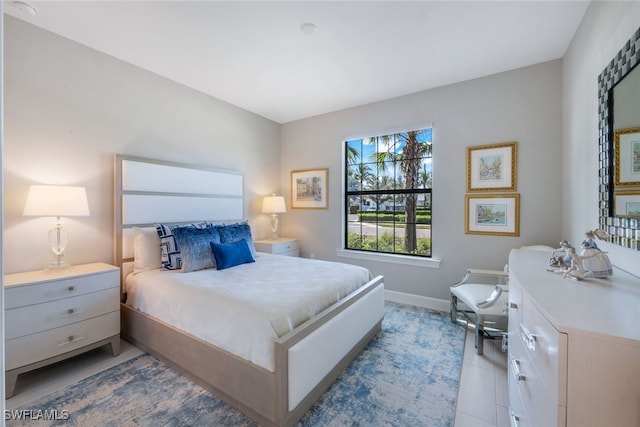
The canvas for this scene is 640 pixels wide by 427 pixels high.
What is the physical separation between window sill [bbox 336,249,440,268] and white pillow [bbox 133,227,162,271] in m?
2.30

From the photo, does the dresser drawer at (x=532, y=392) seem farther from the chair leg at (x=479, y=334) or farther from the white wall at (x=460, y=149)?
the white wall at (x=460, y=149)

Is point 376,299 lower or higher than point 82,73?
lower

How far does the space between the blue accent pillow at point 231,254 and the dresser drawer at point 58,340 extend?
0.90 metres

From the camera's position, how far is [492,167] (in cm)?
290

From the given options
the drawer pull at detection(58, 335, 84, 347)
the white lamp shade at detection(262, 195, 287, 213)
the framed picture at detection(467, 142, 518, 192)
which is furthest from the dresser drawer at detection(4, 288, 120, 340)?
the framed picture at detection(467, 142, 518, 192)

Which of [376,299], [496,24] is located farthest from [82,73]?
[496,24]

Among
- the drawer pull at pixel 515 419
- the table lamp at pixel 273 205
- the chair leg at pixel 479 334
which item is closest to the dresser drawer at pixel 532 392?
the drawer pull at pixel 515 419

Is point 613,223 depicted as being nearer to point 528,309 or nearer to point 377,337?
point 528,309

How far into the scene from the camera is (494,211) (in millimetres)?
2898

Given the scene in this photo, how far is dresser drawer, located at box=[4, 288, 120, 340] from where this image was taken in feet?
5.89

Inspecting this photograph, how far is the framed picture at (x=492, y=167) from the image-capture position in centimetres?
Result: 280

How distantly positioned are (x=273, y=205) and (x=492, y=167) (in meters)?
2.83

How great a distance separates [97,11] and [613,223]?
144 inches

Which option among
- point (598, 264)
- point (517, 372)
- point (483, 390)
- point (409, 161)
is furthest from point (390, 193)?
point (517, 372)
